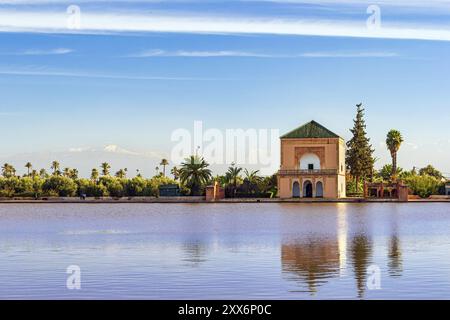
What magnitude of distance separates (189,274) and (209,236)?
1295 centimetres

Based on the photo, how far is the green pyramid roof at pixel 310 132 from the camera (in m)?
86.2

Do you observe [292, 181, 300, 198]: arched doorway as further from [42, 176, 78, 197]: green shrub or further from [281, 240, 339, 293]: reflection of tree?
[281, 240, 339, 293]: reflection of tree

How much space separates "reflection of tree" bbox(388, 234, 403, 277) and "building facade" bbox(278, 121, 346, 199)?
190ft

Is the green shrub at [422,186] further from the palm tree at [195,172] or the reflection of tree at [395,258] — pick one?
the reflection of tree at [395,258]

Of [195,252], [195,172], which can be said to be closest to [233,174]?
[195,172]

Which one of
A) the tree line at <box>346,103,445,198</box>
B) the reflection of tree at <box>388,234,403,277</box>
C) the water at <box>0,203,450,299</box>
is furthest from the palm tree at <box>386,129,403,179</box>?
the reflection of tree at <box>388,234,403,277</box>

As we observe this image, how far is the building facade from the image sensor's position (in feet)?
279

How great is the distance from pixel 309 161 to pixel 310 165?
0.44 metres

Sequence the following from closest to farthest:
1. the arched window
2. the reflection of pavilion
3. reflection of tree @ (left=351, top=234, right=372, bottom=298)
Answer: reflection of tree @ (left=351, top=234, right=372, bottom=298) → the reflection of pavilion → the arched window

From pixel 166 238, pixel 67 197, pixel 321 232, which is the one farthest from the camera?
pixel 67 197

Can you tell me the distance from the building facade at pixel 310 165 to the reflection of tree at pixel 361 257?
55.8 metres

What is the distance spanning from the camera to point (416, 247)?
76.1 feet

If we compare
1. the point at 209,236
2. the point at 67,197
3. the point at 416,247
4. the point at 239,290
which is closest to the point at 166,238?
the point at 209,236
